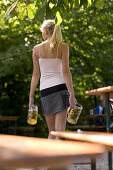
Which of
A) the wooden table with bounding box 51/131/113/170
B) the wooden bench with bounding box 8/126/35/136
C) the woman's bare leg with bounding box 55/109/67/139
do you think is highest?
the wooden bench with bounding box 8/126/35/136

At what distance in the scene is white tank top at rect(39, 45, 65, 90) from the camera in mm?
3240

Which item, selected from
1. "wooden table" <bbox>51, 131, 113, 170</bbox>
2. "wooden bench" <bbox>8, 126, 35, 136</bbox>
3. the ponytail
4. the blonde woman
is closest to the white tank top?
the blonde woman

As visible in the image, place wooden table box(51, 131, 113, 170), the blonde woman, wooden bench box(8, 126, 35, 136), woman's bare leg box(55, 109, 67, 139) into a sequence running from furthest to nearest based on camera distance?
wooden bench box(8, 126, 35, 136) → the blonde woman → woman's bare leg box(55, 109, 67, 139) → wooden table box(51, 131, 113, 170)

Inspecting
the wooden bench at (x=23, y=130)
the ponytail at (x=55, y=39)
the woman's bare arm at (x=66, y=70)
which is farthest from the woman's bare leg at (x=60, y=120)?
the wooden bench at (x=23, y=130)

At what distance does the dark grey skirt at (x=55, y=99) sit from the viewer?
319 cm

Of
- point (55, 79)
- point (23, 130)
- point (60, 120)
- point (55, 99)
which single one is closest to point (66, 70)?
point (55, 79)

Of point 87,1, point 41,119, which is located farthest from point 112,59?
point 87,1

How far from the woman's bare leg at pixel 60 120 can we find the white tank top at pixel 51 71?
0.29m

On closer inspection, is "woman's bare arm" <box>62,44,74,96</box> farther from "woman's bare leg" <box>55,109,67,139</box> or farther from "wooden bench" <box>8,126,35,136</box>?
"wooden bench" <box>8,126,35,136</box>

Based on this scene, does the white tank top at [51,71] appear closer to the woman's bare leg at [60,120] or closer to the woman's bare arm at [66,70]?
the woman's bare arm at [66,70]

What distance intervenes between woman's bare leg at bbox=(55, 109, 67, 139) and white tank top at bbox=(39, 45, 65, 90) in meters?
0.29

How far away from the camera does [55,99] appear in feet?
10.6

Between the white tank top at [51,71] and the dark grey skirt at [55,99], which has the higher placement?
the white tank top at [51,71]

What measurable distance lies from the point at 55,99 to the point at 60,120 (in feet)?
0.76
